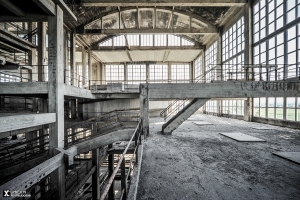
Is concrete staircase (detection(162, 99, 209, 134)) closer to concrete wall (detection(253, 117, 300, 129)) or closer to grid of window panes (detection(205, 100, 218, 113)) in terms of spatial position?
concrete wall (detection(253, 117, 300, 129))

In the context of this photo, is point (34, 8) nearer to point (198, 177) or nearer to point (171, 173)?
point (171, 173)

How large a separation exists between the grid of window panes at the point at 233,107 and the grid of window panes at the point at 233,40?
5644mm

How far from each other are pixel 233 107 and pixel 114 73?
21848 mm

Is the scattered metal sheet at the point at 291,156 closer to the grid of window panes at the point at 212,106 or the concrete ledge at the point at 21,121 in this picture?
the concrete ledge at the point at 21,121

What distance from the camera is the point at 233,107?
19828 millimetres

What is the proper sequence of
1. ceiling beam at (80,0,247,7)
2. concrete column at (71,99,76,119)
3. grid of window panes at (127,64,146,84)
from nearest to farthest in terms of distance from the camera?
ceiling beam at (80,0,247,7) < concrete column at (71,99,76,119) < grid of window panes at (127,64,146,84)

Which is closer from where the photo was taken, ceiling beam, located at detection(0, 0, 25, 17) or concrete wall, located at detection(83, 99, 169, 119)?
ceiling beam, located at detection(0, 0, 25, 17)

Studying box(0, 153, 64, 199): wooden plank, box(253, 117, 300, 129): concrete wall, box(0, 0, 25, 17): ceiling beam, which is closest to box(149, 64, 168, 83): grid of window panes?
box(253, 117, 300, 129): concrete wall

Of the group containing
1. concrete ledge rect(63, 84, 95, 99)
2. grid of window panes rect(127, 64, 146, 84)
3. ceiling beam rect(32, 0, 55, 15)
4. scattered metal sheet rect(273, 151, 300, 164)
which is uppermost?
grid of window panes rect(127, 64, 146, 84)

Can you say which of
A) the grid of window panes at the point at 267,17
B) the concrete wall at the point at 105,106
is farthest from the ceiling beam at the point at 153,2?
the concrete wall at the point at 105,106

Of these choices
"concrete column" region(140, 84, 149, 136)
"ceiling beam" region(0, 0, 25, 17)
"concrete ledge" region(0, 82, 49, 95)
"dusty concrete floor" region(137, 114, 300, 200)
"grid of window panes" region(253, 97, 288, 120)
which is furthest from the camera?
"grid of window panes" region(253, 97, 288, 120)

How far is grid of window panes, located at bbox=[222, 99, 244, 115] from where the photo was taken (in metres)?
18.0

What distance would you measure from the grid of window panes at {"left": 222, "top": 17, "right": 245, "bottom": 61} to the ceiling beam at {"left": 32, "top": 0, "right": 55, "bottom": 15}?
17.1 m

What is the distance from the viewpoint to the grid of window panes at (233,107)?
59.2ft
